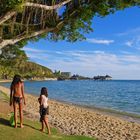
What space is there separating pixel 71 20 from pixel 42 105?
6.81 meters

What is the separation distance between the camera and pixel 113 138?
17719mm

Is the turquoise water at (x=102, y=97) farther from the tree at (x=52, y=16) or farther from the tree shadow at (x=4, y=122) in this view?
the tree shadow at (x=4, y=122)

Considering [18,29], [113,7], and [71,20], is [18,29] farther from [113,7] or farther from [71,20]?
[113,7]

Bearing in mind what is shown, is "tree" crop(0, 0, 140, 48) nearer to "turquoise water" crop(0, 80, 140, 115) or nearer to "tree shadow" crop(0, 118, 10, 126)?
"tree shadow" crop(0, 118, 10, 126)

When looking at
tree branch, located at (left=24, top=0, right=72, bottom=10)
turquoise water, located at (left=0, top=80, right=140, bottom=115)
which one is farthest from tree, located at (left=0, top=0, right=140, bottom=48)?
turquoise water, located at (left=0, top=80, right=140, bottom=115)

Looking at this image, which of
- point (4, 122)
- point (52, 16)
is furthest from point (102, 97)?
point (4, 122)

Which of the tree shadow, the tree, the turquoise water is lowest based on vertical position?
the turquoise water

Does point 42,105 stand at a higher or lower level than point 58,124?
higher

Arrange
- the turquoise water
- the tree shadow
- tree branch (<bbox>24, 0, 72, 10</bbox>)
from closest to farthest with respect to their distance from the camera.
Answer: the tree shadow, tree branch (<bbox>24, 0, 72, 10</bbox>), the turquoise water

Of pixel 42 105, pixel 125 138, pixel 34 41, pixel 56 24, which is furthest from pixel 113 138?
pixel 34 41

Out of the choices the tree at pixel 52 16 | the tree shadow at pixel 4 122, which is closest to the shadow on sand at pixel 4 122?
the tree shadow at pixel 4 122

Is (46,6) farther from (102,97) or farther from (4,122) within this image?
(102,97)

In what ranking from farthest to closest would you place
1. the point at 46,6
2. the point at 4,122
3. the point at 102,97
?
the point at 102,97
the point at 46,6
the point at 4,122

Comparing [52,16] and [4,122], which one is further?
[52,16]
